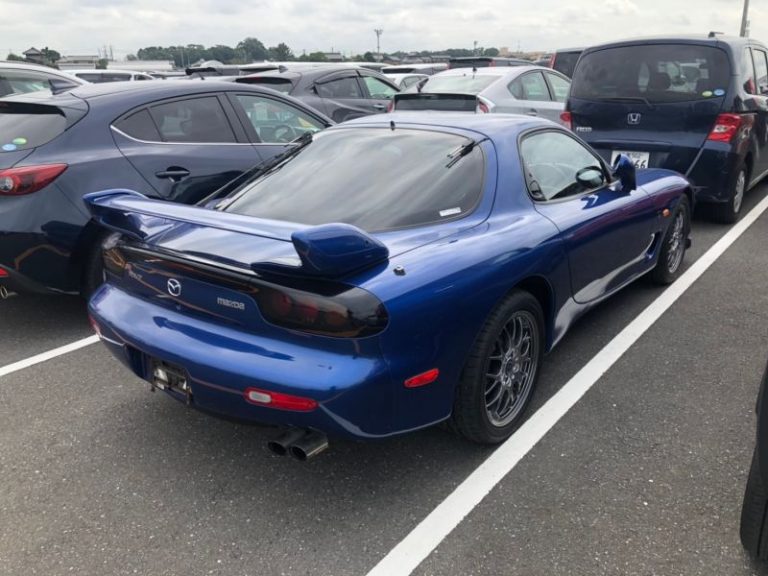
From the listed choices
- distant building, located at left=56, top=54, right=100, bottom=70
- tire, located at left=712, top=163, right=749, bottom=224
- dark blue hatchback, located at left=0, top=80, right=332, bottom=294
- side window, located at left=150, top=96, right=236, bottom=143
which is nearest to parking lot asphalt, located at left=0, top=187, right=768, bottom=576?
dark blue hatchback, located at left=0, top=80, right=332, bottom=294

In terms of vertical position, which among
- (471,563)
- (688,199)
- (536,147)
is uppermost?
(536,147)

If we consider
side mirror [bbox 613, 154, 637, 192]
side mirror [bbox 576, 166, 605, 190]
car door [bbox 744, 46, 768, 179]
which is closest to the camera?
side mirror [bbox 576, 166, 605, 190]

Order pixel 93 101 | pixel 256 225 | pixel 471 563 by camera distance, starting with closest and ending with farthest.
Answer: pixel 471 563, pixel 256 225, pixel 93 101

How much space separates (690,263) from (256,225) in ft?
13.8

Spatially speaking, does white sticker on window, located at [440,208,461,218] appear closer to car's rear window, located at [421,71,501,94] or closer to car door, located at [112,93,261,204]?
car door, located at [112,93,261,204]

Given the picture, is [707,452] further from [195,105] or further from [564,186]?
[195,105]

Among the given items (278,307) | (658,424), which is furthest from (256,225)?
(658,424)

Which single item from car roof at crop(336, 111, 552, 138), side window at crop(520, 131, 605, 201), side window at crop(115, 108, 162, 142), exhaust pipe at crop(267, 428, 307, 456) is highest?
car roof at crop(336, 111, 552, 138)

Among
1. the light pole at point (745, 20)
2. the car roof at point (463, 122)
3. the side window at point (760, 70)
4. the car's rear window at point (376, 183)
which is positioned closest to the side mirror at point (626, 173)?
the car roof at point (463, 122)

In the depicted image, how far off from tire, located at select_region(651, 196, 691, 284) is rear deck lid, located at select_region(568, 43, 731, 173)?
152cm

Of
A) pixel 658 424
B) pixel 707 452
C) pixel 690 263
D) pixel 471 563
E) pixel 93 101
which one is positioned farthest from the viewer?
pixel 690 263

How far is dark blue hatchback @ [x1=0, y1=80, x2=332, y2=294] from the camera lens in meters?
3.96

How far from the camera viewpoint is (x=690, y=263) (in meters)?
5.63

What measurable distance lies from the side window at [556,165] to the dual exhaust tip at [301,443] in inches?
64.6
